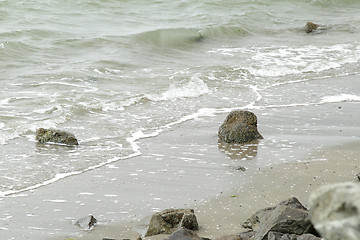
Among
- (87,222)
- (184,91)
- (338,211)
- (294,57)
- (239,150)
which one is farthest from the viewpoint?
(294,57)

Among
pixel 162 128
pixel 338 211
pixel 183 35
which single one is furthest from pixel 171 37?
pixel 338 211

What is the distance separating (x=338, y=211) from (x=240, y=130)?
6.22 metres

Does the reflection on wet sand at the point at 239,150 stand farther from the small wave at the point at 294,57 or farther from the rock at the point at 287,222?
the small wave at the point at 294,57

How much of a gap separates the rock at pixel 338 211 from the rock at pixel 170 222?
122 inches

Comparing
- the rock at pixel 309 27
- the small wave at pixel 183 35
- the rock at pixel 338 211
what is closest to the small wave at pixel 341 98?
the small wave at pixel 183 35

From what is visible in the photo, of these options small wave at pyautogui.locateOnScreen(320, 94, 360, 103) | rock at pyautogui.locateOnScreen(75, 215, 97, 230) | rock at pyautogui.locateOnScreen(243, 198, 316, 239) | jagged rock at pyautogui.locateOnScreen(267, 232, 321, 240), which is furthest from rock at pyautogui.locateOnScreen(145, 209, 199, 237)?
small wave at pyautogui.locateOnScreen(320, 94, 360, 103)

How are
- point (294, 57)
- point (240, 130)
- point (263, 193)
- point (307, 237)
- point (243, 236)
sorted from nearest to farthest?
1. point (307, 237)
2. point (243, 236)
3. point (263, 193)
4. point (240, 130)
5. point (294, 57)

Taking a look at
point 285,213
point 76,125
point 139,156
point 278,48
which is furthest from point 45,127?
point 278,48

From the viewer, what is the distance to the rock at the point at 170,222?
4539 mm

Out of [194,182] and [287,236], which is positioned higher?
[287,236]

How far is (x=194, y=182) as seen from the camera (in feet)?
19.8

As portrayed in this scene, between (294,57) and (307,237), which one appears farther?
(294,57)

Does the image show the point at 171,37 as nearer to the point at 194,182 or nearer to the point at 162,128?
the point at 162,128

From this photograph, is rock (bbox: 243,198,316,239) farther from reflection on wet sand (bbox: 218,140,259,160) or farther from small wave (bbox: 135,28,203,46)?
small wave (bbox: 135,28,203,46)
